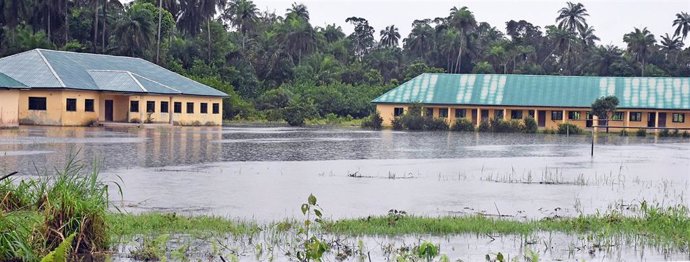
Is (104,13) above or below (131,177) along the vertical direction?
above

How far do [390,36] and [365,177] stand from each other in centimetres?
9678

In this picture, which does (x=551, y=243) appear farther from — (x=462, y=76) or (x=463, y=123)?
(x=462, y=76)

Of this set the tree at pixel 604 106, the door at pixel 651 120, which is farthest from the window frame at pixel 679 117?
the tree at pixel 604 106

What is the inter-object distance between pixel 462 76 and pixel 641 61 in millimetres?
32803

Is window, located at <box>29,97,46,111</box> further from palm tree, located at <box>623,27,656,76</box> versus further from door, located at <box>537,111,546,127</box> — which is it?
palm tree, located at <box>623,27,656,76</box>

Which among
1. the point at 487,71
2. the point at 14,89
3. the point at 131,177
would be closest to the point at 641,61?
the point at 487,71

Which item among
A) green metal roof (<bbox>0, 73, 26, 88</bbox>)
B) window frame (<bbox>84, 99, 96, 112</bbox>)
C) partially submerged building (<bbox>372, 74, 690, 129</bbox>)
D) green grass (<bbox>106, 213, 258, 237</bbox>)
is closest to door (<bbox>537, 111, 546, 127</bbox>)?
partially submerged building (<bbox>372, 74, 690, 129</bbox>)

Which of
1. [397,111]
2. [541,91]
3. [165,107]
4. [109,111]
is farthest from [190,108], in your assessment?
[541,91]

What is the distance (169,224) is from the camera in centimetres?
1198

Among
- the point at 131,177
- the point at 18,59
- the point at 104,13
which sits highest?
the point at 104,13

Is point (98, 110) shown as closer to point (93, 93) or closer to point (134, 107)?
point (93, 93)

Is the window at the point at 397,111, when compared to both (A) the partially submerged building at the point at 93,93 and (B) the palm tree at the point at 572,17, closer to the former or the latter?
(A) the partially submerged building at the point at 93,93

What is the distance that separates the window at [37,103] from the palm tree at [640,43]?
60.8 metres

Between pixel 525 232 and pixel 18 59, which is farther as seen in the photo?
pixel 18 59
